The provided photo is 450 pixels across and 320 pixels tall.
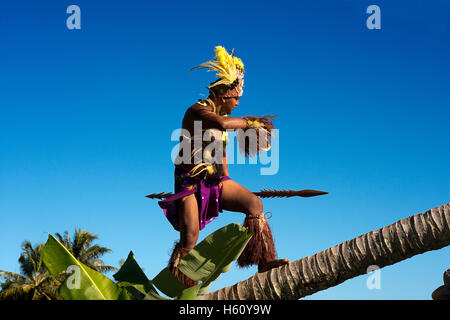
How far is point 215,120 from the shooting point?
454 centimetres

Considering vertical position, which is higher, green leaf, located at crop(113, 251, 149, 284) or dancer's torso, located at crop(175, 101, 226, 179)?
dancer's torso, located at crop(175, 101, 226, 179)

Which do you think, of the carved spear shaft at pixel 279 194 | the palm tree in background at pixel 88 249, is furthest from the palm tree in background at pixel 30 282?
the carved spear shaft at pixel 279 194

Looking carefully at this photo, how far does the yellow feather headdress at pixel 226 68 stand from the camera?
16.5 ft

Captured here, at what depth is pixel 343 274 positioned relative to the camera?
3523 millimetres

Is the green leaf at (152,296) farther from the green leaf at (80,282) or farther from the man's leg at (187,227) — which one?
the man's leg at (187,227)

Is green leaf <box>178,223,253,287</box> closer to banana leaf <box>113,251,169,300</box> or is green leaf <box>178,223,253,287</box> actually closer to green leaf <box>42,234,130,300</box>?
banana leaf <box>113,251,169,300</box>

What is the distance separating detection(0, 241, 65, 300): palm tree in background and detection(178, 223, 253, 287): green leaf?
1699 cm

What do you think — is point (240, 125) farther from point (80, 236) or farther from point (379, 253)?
point (80, 236)

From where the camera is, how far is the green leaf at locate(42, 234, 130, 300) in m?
2.77

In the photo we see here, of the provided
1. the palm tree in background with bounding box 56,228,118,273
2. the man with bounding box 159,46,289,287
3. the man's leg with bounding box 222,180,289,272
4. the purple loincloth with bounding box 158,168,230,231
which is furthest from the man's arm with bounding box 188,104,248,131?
the palm tree in background with bounding box 56,228,118,273

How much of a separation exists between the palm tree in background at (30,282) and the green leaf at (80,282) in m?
16.7

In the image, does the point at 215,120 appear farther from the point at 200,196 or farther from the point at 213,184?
the point at 200,196
